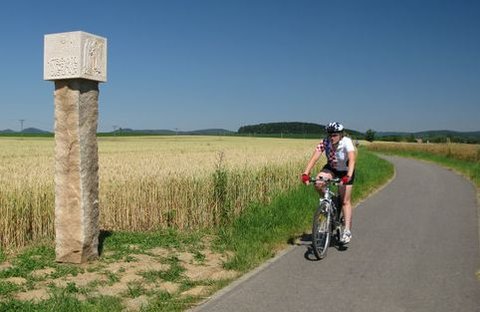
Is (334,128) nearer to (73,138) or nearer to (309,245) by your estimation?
(309,245)

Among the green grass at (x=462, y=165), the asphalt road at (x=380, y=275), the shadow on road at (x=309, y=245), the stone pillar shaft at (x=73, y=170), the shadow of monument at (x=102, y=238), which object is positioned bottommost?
the shadow on road at (x=309, y=245)

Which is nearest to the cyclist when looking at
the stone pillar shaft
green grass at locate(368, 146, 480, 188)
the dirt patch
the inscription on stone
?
the dirt patch

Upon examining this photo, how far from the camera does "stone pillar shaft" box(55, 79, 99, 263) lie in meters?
7.12

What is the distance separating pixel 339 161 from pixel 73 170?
409 cm

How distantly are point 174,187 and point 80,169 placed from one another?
Answer: 330 centimetres

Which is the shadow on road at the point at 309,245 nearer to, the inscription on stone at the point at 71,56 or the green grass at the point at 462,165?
the inscription on stone at the point at 71,56

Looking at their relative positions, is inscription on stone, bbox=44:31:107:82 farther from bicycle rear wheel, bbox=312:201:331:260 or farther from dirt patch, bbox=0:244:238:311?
bicycle rear wheel, bbox=312:201:331:260

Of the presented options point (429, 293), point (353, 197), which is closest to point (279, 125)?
point (353, 197)

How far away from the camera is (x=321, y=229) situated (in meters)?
8.03

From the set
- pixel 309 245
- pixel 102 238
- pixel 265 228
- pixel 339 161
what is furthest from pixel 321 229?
pixel 102 238

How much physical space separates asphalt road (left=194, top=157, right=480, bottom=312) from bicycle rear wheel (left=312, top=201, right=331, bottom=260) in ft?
0.52

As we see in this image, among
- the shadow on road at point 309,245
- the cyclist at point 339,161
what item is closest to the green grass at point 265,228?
the shadow on road at point 309,245

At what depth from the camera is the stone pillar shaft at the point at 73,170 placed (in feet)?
23.4

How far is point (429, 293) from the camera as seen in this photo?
615 cm
